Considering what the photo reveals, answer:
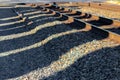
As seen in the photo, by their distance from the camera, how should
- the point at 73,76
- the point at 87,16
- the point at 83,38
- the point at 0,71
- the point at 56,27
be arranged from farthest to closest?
the point at 87,16, the point at 56,27, the point at 83,38, the point at 0,71, the point at 73,76

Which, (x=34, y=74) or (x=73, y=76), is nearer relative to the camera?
(x=73, y=76)

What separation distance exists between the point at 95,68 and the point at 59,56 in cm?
197

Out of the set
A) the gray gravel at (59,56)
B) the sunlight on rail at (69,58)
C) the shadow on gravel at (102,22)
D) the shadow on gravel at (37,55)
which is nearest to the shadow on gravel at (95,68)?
the gray gravel at (59,56)

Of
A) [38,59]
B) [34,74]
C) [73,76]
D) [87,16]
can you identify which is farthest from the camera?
[87,16]

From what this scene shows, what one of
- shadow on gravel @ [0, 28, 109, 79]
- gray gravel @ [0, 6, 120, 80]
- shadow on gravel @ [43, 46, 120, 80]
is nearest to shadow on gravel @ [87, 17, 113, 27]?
gray gravel @ [0, 6, 120, 80]

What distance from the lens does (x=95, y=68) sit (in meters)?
8.85

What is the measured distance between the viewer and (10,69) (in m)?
9.92

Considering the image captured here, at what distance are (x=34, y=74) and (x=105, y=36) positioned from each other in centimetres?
455

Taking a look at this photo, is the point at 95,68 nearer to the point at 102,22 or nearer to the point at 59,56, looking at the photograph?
the point at 59,56

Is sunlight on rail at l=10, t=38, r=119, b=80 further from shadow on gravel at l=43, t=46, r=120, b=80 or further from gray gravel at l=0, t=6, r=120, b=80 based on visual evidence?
shadow on gravel at l=43, t=46, r=120, b=80

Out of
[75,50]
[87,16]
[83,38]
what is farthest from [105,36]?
[87,16]

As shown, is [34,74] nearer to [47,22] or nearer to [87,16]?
[47,22]

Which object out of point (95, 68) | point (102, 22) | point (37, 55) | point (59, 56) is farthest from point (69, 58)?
point (102, 22)

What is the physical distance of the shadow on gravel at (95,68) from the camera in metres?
8.33
